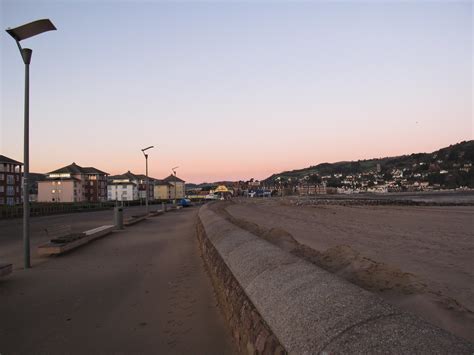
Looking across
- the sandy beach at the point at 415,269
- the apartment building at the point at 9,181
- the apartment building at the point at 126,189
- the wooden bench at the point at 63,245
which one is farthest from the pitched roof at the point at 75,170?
the sandy beach at the point at 415,269

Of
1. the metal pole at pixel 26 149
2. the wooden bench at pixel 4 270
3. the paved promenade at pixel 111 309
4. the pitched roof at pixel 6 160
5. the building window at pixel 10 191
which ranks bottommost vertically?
the paved promenade at pixel 111 309

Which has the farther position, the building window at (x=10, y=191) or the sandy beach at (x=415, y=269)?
the building window at (x=10, y=191)

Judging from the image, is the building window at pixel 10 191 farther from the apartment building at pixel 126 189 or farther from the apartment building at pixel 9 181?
the apartment building at pixel 126 189

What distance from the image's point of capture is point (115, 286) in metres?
7.69

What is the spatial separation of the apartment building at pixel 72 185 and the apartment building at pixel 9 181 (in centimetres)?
2522

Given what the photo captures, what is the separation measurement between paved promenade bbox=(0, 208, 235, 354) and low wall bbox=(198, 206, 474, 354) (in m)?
1.01

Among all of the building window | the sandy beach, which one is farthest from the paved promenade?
the building window

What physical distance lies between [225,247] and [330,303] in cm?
402

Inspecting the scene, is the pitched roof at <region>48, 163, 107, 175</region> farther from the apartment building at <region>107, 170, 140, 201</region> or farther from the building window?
the building window

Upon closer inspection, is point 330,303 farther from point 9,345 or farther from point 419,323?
point 9,345

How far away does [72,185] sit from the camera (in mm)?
107500

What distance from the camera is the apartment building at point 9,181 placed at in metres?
76.0

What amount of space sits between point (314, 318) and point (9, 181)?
87840mm

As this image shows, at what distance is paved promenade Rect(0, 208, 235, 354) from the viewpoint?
4719 millimetres
